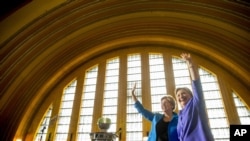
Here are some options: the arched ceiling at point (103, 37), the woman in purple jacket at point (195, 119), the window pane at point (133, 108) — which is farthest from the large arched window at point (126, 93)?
the woman in purple jacket at point (195, 119)

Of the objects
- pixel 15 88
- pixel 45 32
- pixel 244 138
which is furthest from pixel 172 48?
pixel 244 138

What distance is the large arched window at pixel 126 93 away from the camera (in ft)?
26.7

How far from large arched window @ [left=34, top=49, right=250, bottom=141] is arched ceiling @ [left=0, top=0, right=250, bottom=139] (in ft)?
2.55

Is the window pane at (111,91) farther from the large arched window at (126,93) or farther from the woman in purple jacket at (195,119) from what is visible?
the woman in purple jacket at (195,119)

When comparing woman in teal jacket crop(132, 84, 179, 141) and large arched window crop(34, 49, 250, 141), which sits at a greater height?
large arched window crop(34, 49, 250, 141)

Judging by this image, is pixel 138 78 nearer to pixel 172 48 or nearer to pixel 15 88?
pixel 172 48

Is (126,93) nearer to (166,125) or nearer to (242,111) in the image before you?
(242,111)

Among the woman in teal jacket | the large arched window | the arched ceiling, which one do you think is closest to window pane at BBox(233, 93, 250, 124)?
the large arched window

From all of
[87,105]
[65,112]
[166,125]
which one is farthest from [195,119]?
[65,112]

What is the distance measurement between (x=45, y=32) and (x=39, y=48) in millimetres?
765

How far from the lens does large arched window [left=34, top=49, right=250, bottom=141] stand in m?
8.15

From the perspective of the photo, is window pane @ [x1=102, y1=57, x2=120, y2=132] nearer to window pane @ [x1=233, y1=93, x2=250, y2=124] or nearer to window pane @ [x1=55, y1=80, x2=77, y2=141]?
window pane @ [x1=55, y1=80, x2=77, y2=141]

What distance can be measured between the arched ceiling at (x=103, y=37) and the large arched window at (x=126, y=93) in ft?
2.55

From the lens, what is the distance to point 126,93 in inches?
359
